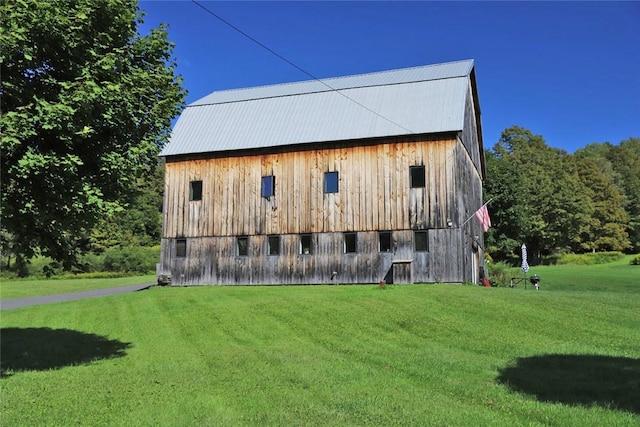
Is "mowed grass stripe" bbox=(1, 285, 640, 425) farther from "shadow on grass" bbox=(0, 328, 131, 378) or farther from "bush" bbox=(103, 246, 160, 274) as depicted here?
"bush" bbox=(103, 246, 160, 274)

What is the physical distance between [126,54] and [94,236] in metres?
53.4

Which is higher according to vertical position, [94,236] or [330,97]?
[330,97]

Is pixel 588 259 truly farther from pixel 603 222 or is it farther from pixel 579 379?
pixel 579 379

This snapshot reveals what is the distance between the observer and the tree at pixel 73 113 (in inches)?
345

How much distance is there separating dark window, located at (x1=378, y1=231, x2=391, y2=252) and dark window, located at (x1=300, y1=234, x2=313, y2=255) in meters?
3.58

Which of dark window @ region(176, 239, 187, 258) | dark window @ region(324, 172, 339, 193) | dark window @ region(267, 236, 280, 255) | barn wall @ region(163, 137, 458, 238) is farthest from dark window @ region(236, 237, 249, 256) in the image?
dark window @ region(324, 172, 339, 193)

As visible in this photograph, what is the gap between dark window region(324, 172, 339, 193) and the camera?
87.8 feet

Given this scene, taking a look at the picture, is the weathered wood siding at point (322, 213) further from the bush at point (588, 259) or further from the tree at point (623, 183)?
the tree at point (623, 183)

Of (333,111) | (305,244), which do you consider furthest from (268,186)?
(333,111)

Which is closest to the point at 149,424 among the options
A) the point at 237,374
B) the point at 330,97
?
the point at 237,374

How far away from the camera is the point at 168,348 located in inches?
524

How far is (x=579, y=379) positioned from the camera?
8500 millimetres

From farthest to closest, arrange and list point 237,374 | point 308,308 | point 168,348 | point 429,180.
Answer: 1. point 429,180
2. point 308,308
3. point 168,348
4. point 237,374

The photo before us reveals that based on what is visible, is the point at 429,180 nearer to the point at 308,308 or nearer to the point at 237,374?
the point at 308,308
